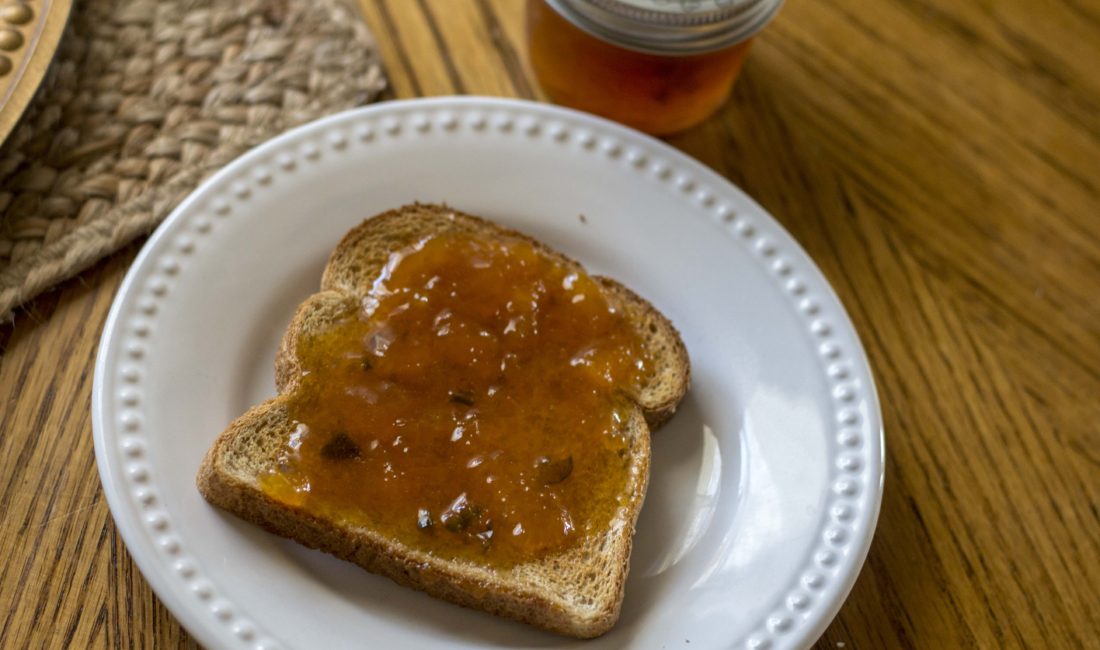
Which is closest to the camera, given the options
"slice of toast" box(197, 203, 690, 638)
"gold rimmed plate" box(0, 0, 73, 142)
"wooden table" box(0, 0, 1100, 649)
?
"slice of toast" box(197, 203, 690, 638)

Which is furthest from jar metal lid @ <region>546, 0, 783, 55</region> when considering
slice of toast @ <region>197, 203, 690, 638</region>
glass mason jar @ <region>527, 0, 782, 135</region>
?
slice of toast @ <region>197, 203, 690, 638</region>

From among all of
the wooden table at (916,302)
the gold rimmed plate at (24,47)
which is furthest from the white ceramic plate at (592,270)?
the gold rimmed plate at (24,47)

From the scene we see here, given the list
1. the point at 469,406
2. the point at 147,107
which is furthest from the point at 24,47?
the point at 469,406

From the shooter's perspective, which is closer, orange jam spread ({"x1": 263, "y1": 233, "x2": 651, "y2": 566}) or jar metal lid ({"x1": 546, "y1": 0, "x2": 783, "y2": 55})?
orange jam spread ({"x1": 263, "y1": 233, "x2": 651, "y2": 566})

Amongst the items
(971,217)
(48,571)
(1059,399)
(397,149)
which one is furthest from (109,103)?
(1059,399)

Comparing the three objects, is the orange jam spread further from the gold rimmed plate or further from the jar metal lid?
the gold rimmed plate

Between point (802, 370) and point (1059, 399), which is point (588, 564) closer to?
point (802, 370)

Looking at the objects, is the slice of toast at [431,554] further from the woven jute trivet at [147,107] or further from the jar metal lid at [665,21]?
the jar metal lid at [665,21]
